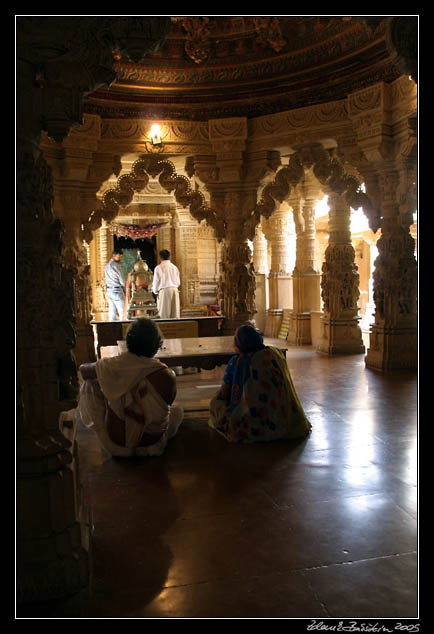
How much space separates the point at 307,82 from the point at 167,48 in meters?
2.31

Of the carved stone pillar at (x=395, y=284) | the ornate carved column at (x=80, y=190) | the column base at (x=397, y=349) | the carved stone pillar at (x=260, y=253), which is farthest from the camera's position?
the carved stone pillar at (x=260, y=253)

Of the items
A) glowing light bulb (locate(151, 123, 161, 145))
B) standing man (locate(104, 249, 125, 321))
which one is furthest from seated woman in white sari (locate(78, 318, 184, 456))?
standing man (locate(104, 249, 125, 321))

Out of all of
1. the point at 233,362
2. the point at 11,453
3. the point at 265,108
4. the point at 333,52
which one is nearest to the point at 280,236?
the point at 265,108

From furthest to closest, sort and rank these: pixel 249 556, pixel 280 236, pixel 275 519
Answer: pixel 280 236, pixel 275 519, pixel 249 556

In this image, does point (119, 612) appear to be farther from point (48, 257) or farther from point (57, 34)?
point (57, 34)

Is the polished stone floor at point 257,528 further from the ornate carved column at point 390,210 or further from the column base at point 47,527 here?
the ornate carved column at point 390,210

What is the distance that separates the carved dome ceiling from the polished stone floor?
5459 mm

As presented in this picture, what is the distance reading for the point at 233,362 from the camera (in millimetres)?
4688

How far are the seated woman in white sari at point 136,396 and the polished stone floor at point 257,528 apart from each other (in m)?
0.17

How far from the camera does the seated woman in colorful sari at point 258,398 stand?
4500 millimetres

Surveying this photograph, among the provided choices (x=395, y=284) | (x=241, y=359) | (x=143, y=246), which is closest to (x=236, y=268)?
(x=395, y=284)

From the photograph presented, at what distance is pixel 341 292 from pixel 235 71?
4286mm

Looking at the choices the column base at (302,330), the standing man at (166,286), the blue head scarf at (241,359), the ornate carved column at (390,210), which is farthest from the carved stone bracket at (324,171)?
the blue head scarf at (241,359)

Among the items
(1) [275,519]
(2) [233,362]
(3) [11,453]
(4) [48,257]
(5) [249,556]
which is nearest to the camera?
(3) [11,453]
